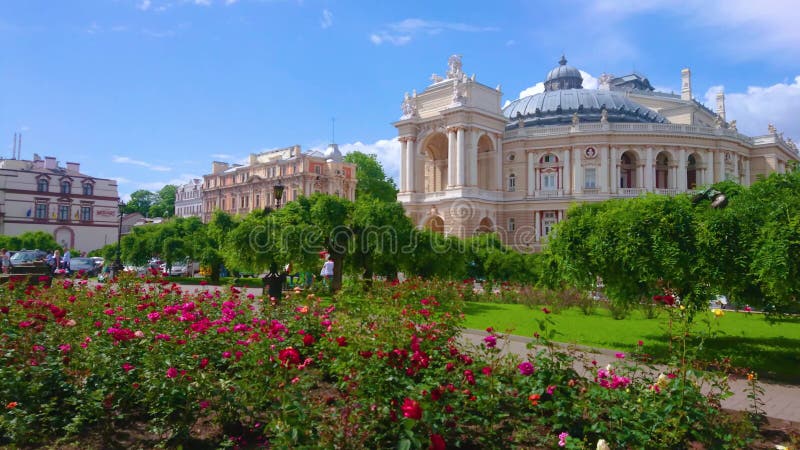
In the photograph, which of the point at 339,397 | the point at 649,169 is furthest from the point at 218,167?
the point at 339,397

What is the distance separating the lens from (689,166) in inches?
1918

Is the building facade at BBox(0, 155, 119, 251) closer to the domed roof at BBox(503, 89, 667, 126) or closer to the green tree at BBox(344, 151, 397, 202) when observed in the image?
the green tree at BBox(344, 151, 397, 202)

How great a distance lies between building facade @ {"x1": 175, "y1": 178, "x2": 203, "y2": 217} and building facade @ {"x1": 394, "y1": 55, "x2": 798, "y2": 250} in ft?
168

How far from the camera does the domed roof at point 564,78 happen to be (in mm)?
66188

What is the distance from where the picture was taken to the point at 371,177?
72.9 m

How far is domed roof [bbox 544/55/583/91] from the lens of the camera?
66188 mm

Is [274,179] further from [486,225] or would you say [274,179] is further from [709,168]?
[709,168]

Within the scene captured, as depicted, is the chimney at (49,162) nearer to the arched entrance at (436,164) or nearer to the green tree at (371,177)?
the green tree at (371,177)

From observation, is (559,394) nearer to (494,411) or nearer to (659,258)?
(494,411)

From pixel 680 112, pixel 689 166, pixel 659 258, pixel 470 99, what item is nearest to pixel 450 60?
pixel 470 99

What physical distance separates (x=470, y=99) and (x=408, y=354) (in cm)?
4323

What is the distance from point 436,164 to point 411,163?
4635 millimetres

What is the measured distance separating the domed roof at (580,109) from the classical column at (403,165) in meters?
14.1

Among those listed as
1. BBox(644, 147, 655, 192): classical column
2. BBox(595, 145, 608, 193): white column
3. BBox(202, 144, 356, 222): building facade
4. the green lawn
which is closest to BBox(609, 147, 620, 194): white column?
BBox(595, 145, 608, 193): white column
